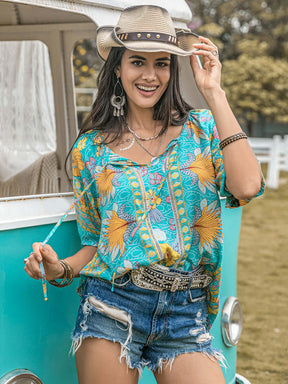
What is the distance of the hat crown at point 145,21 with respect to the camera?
2.11m

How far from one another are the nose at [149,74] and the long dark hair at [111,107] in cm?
10

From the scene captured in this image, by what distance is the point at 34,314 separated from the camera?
2166 millimetres

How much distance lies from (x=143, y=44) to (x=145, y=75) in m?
0.11

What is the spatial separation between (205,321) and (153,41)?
0.98m

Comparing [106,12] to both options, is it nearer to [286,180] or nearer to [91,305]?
[91,305]

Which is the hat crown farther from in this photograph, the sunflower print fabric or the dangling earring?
the sunflower print fabric

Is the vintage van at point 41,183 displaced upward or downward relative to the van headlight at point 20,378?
upward

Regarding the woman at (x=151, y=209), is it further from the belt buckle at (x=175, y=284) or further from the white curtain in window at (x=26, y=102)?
the white curtain in window at (x=26, y=102)

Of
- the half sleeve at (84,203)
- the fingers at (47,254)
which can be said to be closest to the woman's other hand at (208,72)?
the half sleeve at (84,203)

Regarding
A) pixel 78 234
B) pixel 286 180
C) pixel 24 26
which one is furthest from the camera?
pixel 286 180

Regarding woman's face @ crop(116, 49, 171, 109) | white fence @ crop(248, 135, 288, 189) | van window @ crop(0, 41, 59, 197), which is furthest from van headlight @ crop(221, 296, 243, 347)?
white fence @ crop(248, 135, 288, 189)

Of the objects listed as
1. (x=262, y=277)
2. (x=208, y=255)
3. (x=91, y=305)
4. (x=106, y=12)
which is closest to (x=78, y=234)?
(x=91, y=305)

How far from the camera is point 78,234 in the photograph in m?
2.37

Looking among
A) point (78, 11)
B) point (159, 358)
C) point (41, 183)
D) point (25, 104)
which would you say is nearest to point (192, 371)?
point (159, 358)
